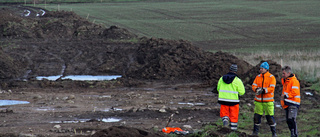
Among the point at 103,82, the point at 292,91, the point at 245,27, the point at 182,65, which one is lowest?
the point at 103,82

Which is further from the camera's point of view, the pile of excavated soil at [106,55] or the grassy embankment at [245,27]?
the grassy embankment at [245,27]

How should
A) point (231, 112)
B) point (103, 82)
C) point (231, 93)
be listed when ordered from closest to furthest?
point (231, 93) → point (231, 112) → point (103, 82)

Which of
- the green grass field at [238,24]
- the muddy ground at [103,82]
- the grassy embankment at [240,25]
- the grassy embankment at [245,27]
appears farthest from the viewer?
the green grass field at [238,24]

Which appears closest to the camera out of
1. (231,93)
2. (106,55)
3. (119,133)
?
(119,133)

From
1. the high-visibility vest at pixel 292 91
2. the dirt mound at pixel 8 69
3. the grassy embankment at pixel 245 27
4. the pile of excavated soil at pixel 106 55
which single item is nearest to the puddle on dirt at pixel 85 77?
the pile of excavated soil at pixel 106 55

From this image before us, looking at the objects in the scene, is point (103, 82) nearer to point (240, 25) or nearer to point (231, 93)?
point (231, 93)

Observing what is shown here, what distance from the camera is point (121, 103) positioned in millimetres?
15422

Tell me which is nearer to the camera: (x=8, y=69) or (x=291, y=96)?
(x=291, y=96)

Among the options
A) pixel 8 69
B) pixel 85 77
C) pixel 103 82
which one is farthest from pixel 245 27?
pixel 8 69

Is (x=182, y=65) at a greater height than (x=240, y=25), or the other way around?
(x=240, y=25)

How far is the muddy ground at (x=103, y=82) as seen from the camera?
12.1m

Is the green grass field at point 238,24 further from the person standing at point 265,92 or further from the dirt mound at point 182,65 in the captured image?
the person standing at point 265,92

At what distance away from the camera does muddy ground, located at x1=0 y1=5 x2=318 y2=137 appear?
12070 mm

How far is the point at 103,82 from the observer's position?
2025cm
